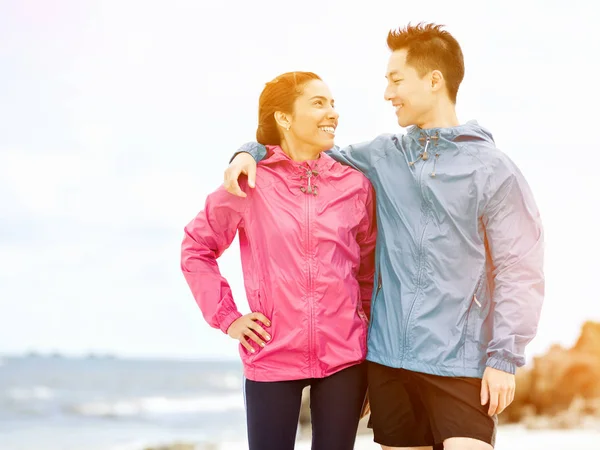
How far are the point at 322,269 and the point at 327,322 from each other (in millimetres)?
180

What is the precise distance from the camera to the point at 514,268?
2371 mm

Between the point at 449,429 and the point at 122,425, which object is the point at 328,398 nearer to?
the point at 449,429

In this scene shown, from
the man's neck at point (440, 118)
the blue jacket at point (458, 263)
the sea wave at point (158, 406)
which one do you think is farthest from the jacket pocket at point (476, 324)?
the sea wave at point (158, 406)

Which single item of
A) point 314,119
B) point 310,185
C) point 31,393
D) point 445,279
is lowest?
point 31,393

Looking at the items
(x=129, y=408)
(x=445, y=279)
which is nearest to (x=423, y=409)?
(x=445, y=279)

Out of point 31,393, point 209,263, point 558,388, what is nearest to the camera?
point 209,263

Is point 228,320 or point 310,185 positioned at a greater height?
point 310,185

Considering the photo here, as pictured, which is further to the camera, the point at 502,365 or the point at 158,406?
the point at 158,406

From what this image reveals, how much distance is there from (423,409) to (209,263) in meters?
0.92

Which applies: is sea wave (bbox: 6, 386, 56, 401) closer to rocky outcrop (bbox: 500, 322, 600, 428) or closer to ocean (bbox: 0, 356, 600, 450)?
ocean (bbox: 0, 356, 600, 450)

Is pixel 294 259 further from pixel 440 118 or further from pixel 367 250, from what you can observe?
pixel 440 118

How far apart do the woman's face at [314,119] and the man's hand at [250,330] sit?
652mm

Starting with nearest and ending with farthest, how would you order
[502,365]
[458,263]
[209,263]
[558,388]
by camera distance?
[502,365] < [458,263] < [209,263] < [558,388]

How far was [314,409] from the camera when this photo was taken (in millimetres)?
2588
